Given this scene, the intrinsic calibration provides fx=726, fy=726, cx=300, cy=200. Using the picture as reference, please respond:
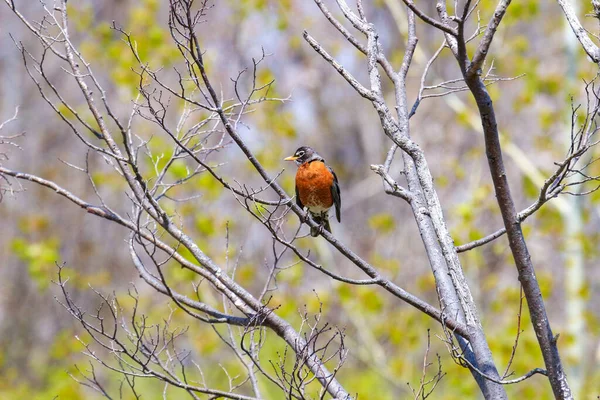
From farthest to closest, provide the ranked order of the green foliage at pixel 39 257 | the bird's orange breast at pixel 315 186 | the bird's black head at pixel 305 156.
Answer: the green foliage at pixel 39 257 < the bird's black head at pixel 305 156 < the bird's orange breast at pixel 315 186

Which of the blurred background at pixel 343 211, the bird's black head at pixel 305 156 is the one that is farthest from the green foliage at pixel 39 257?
the bird's black head at pixel 305 156

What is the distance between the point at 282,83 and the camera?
40.2 ft

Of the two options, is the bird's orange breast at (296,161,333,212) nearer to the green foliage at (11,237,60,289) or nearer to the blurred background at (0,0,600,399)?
the blurred background at (0,0,600,399)

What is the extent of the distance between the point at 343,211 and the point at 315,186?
6986mm

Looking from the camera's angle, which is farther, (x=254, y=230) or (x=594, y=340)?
(x=594, y=340)

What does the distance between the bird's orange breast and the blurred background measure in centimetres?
214

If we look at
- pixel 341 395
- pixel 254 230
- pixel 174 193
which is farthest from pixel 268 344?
pixel 341 395

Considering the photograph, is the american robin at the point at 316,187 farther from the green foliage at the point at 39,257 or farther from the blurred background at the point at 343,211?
the green foliage at the point at 39,257

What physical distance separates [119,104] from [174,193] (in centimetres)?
304

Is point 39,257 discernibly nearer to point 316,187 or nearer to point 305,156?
point 305,156

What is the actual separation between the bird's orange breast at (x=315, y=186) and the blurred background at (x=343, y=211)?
7.01 ft

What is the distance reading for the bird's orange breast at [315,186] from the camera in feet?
19.5

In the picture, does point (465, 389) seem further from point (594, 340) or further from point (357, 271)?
point (594, 340)

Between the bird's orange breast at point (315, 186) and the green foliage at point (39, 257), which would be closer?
the bird's orange breast at point (315, 186)
